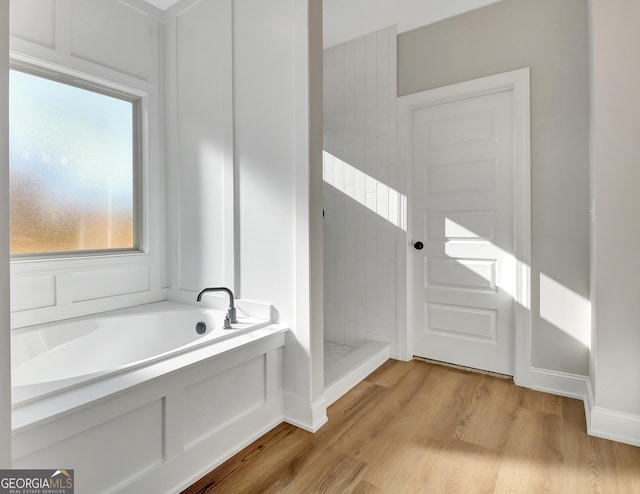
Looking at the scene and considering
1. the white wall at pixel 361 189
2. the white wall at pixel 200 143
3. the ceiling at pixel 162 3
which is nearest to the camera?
the white wall at pixel 200 143

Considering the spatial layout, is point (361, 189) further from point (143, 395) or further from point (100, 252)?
point (143, 395)

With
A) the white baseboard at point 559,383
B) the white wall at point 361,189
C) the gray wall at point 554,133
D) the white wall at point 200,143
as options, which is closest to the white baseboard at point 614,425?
the white baseboard at point 559,383

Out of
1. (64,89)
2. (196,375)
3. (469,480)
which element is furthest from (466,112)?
(64,89)

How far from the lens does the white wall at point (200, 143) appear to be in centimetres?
224

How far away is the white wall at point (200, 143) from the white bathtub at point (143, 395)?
0.34 meters

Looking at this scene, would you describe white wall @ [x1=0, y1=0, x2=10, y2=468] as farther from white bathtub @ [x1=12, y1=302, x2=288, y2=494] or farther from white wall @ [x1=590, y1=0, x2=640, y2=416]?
white wall @ [x1=590, y1=0, x2=640, y2=416]

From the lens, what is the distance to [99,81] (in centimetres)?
230

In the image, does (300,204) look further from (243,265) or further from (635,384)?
(635,384)

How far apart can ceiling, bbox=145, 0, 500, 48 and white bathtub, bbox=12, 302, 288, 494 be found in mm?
2273

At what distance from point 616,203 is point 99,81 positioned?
3036 mm

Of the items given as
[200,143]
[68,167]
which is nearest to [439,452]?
[200,143]

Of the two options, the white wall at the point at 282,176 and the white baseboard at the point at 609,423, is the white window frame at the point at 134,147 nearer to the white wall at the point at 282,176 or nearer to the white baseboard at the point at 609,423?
the white wall at the point at 282,176

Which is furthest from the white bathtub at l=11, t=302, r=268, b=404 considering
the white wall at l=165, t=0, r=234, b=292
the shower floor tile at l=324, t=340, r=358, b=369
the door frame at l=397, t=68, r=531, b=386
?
the door frame at l=397, t=68, r=531, b=386

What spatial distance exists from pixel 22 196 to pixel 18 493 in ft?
5.22
